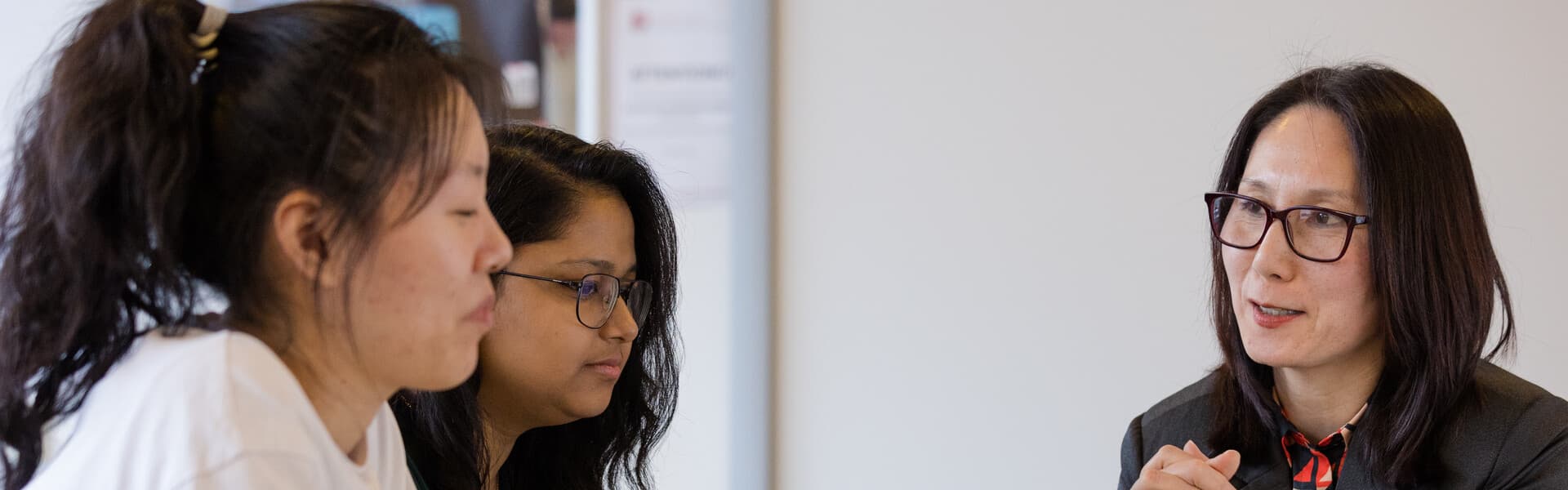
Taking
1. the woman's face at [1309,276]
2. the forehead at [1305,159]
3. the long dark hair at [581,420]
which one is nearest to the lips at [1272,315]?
the woman's face at [1309,276]

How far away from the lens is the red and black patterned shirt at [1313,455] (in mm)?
1556

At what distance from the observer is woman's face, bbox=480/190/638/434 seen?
1.47 metres

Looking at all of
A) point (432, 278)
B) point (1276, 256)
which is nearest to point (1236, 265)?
point (1276, 256)

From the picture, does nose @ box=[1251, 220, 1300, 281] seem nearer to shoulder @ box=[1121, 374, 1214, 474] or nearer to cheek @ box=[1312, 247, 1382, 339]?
cheek @ box=[1312, 247, 1382, 339]

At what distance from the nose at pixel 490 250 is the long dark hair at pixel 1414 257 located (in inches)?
38.8

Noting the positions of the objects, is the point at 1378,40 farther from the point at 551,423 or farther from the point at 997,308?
the point at 551,423

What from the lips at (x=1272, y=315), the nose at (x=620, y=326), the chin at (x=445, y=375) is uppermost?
the chin at (x=445, y=375)

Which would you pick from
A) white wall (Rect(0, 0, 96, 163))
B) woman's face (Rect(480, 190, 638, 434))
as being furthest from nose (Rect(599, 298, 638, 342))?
white wall (Rect(0, 0, 96, 163))

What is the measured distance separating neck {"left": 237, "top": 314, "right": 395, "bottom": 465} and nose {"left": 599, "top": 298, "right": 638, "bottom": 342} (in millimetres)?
556

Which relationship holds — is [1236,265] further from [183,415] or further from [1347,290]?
[183,415]

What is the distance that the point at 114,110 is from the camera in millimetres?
866

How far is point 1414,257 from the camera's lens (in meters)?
1.45

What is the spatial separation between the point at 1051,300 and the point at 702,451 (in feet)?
2.82

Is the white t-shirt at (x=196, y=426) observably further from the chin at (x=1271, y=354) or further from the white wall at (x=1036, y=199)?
the white wall at (x=1036, y=199)
